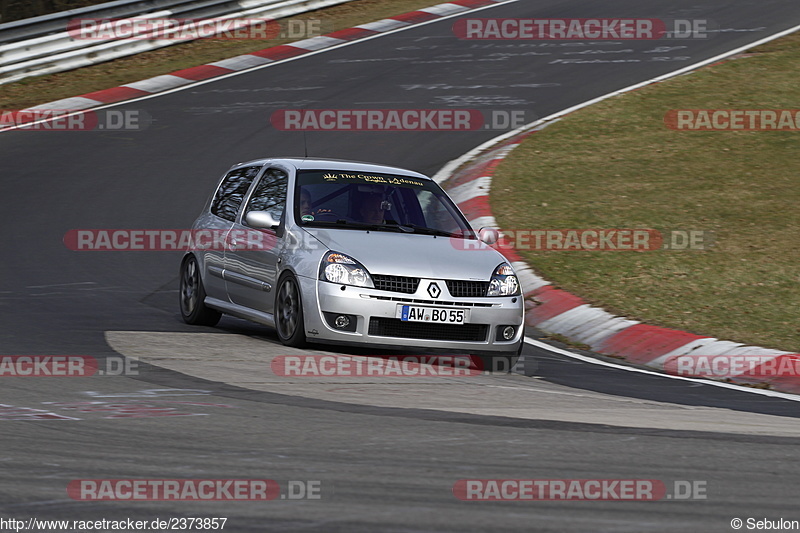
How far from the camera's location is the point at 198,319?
11.0 metres

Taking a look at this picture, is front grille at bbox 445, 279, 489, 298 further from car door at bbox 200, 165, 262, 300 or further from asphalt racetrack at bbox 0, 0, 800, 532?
car door at bbox 200, 165, 262, 300

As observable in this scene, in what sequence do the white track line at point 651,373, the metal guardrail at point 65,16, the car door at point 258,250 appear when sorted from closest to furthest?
the white track line at point 651,373 < the car door at point 258,250 < the metal guardrail at point 65,16

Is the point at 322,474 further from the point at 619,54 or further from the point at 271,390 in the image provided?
the point at 619,54

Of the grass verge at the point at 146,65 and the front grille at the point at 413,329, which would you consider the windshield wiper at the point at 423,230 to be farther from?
the grass verge at the point at 146,65

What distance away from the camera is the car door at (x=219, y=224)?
35.4 feet

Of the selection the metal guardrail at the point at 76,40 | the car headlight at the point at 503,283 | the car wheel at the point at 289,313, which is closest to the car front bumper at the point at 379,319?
the car wheel at the point at 289,313

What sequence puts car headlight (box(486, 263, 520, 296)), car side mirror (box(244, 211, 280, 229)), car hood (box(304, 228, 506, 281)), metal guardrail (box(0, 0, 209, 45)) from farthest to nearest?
metal guardrail (box(0, 0, 209, 45)), car side mirror (box(244, 211, 280, 229)), car headlight (box(486, 263, 520, 296)), car hood (box(304, 228, 506, 281))

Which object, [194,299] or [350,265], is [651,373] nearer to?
[350,265]

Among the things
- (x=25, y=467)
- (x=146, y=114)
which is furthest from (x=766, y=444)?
(x=146, y=114)

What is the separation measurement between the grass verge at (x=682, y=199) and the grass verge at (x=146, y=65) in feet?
26.9

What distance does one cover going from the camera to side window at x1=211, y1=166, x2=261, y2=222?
1104cm

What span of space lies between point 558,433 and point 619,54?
64.5ft

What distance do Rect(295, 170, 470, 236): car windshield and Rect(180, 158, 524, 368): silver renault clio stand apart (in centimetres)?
1

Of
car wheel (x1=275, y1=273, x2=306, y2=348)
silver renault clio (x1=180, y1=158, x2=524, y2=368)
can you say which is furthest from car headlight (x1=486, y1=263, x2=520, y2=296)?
car wheel (x1=275, y1=273, x2=306, y2=348)
